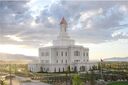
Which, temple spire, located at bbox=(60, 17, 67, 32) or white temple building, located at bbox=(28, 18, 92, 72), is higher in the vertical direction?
temple spire, located at bbox=(60, 17, 67, 32)

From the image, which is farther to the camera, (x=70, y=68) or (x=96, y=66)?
(x=96, y=66)

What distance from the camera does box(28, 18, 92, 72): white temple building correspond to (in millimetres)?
47425

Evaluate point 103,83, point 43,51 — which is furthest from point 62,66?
point 103,83

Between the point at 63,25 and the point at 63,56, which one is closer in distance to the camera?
the point at 63,56

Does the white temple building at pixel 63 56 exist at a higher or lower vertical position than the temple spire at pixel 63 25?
lower

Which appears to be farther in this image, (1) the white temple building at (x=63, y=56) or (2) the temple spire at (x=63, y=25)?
(2) the temple spire at (x=63, y=25)

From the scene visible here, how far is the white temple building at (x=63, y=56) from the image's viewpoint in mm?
47425

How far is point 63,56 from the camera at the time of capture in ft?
161

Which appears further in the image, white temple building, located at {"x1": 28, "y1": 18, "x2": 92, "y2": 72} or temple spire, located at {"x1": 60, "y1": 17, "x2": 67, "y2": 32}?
temple spire, located at {"x1": 60, "y1": 17, "x2": 67, "y2": 32}

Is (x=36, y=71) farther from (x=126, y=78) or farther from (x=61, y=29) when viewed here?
(x=126, y=78)

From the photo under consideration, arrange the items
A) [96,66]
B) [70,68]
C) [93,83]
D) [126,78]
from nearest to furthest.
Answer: [93,83], [126,78], [70,68], [96,66]

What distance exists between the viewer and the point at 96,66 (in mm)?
49875

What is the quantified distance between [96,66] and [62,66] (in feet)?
17.1

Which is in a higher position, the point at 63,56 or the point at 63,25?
the point at 63,25
